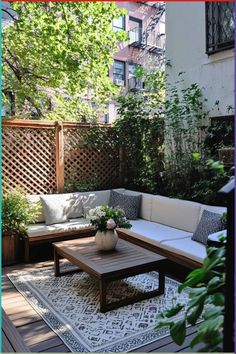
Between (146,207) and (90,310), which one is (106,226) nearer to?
(90,310)

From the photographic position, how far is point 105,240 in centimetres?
337

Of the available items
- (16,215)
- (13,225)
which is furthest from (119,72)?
(13,225)

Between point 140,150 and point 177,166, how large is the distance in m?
0.95

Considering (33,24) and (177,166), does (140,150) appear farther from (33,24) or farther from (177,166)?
(33,24)

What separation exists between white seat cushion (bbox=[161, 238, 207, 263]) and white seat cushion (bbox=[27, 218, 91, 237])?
1371 mm

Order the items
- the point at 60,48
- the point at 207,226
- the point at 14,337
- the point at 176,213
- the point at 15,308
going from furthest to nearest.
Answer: the point at 60,48
the point at 176,213
the point at 207,226
the point at 15,308
the point at 14,337

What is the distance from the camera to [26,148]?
5094 mm

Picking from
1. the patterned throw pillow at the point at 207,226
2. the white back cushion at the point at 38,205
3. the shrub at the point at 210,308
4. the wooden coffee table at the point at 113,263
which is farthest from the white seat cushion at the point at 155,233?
the shrub at the point at 210,308

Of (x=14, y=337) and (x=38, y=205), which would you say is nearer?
(x=14, y=337)

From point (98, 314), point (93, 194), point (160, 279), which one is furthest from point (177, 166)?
point (98, 314)

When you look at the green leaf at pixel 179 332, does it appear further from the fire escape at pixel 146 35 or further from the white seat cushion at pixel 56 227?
the fire escape at pixel 146 35

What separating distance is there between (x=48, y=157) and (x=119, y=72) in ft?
30.3

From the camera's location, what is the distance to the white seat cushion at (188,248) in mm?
3264

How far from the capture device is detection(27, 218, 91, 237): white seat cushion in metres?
4.25
